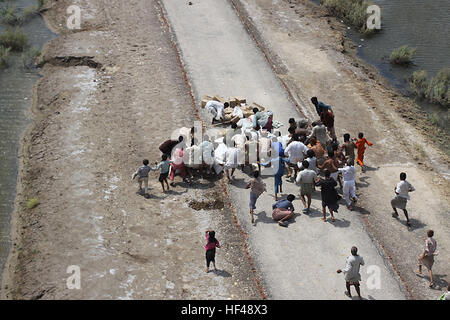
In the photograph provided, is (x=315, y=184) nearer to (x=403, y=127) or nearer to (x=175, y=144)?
(x=175, y=144)

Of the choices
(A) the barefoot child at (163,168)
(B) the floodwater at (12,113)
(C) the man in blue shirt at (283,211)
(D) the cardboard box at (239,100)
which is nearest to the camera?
(C) the man in blue shirt at (283,211)

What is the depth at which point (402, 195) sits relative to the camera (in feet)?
55.4

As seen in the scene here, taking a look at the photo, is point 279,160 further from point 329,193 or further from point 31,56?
point 31,56

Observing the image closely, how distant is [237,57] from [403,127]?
7092mm

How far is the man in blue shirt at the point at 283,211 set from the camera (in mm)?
16562

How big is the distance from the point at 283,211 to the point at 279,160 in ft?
4.94

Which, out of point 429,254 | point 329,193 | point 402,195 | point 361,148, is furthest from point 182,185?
point 429,254

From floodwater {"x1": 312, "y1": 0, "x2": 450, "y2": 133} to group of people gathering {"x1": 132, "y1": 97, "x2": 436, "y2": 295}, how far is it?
753cm

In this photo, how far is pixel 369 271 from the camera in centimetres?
1516

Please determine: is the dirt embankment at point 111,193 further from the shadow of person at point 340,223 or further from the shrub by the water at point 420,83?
the shrub by the water at point 420,83

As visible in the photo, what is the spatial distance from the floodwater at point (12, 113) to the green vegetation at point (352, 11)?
1329 cm

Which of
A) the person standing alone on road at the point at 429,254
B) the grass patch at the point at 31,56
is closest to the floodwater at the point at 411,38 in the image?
the person standing alone on road at the point at 429,254

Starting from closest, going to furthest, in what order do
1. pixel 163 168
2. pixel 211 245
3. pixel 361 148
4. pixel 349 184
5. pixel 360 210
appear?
pixel 211 245 → pixel 349 184 → pixel 360 210 → pixel 163 168 → pixel 361 148

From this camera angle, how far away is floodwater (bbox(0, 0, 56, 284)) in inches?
727
